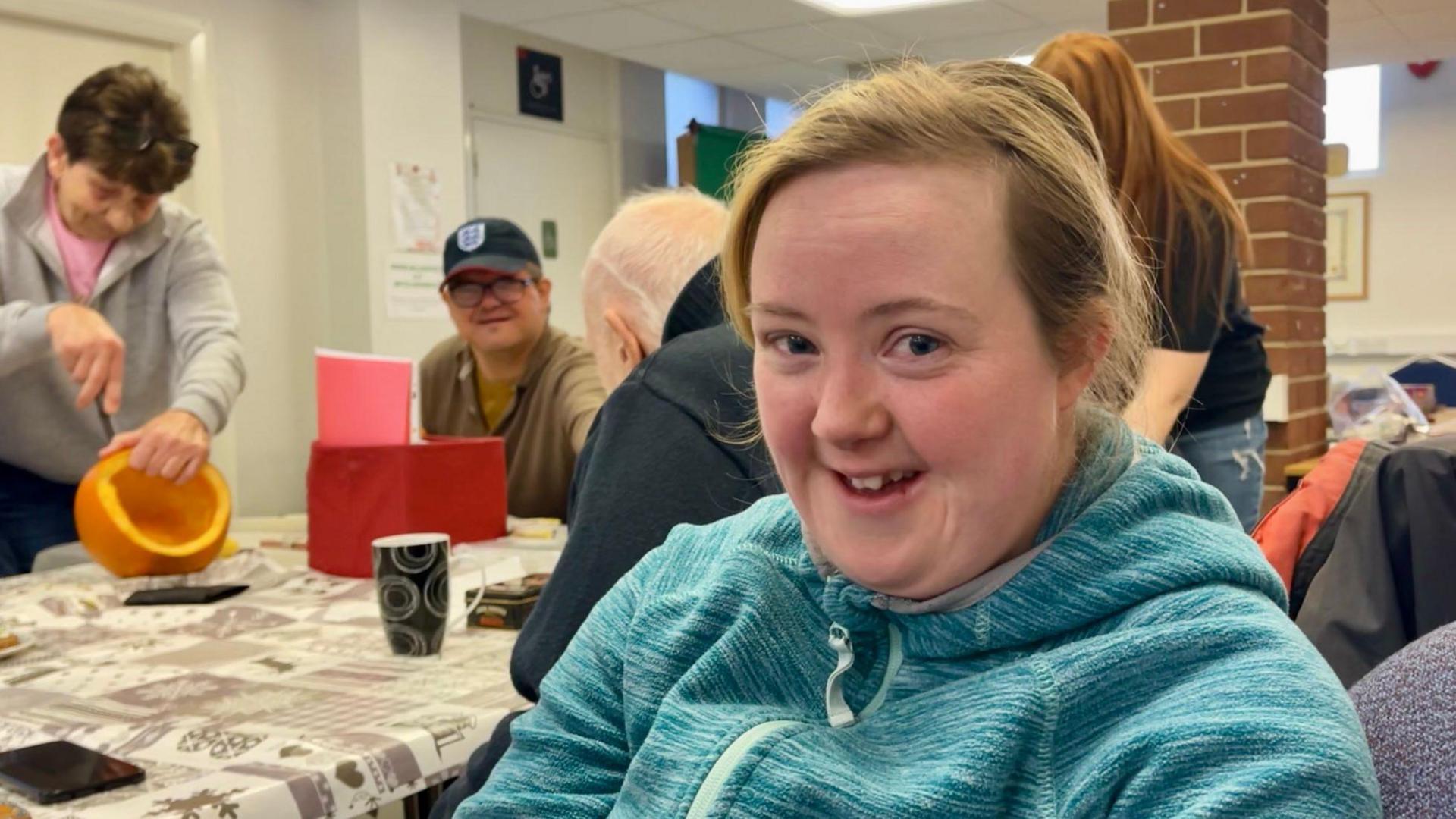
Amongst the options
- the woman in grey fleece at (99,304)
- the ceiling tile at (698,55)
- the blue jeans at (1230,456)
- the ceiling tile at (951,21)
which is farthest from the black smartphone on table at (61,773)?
the ceiling tile at (698,55)

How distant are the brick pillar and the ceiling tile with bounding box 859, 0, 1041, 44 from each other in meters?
2.35

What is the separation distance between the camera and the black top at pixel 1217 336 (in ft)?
6.68

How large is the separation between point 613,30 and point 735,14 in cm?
61

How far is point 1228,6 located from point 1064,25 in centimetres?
293

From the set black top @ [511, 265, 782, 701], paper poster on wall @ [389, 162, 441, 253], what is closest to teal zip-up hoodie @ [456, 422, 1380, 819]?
black top @ [511, 265, 782, 701]

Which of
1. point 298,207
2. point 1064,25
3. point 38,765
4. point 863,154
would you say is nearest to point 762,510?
point 863,154

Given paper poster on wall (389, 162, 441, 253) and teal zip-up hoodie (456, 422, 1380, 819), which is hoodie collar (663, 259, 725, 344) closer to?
teal zip-up hoodie (456, 422, 1380, 819)

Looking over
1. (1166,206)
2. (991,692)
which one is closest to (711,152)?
(1166,206)

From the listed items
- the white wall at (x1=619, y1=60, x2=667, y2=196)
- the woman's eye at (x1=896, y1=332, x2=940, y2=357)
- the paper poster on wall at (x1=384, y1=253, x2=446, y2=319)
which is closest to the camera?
the woman's eye at (x1=896, y1=332, x2=940, y2=357)

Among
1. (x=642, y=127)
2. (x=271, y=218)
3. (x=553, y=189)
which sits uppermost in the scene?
(x=642, y=127)

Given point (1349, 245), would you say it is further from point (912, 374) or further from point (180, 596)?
point (912, 374)

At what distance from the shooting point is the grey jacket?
90.9 inches

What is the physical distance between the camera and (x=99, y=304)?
7.80ft

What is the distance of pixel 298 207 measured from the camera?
5.07 meters
